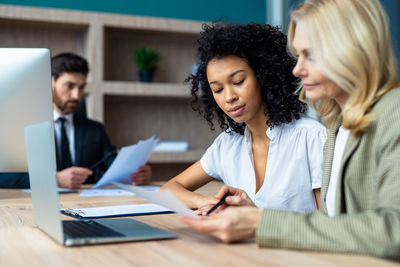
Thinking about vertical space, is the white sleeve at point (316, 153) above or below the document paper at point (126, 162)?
above

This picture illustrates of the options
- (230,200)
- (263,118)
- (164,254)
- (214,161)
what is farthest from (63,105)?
(164,254)

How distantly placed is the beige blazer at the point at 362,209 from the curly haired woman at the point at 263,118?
531 mm

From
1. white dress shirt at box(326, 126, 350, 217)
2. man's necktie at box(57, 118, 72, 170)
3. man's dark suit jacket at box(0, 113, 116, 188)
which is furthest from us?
man's dark suit jacket at box(0, 113, 116, 188)

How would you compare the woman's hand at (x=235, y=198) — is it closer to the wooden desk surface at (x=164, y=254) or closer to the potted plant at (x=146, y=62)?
the wooden desk surface at (x=164, y=254)

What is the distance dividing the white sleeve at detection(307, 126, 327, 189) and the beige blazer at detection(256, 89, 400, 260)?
1.67 feet

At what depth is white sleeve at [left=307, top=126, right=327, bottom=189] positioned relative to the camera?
142 cm

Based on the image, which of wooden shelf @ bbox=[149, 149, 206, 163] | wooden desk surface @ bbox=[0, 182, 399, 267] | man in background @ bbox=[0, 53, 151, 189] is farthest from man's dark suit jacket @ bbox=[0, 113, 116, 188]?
wooden desk surface @ bbox=[0, 182, 399, 267]

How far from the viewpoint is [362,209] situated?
34.3 inches

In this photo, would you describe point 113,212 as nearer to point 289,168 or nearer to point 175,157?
point 289,168

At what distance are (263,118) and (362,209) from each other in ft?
2.33

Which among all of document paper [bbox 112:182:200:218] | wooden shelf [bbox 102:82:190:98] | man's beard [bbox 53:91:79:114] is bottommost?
document paper [bbox 112:182:200:218]

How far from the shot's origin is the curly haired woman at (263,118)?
4.68 ft

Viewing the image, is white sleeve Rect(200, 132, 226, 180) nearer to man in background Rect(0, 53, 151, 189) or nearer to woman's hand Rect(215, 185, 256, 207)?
woman's hand Rect(215, 185, 256, 207)

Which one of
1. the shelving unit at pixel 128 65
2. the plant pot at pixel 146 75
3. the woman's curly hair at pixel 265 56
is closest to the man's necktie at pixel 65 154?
the shelving unit at pixel 128 65
